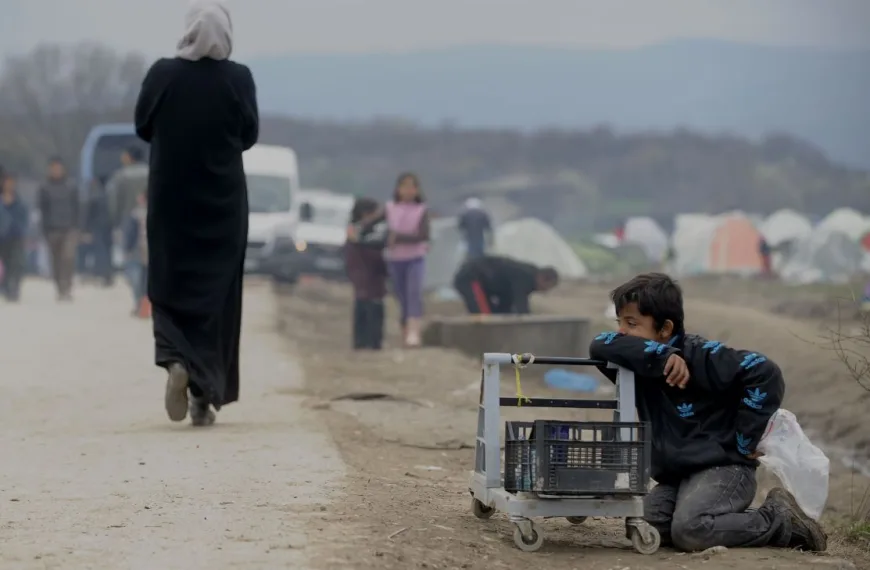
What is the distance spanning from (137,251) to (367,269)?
4.79 metres

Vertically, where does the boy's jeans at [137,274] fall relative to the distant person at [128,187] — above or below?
below

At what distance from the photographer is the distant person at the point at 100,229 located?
25.9 m

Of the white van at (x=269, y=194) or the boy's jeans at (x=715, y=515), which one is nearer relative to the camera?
the boy's jeans at (x=715, y=515)

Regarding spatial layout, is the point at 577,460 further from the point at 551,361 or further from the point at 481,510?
the point at 481,510

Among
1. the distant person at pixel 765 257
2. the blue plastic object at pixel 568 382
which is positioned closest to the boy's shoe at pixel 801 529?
the blue plastic object at pixel 568 382

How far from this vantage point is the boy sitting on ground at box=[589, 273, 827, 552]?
575 cm

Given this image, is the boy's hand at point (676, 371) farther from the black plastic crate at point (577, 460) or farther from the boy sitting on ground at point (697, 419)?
the black plastic crate at point (577, 460)

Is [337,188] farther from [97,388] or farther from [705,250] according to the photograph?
[97,388]

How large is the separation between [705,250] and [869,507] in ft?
103

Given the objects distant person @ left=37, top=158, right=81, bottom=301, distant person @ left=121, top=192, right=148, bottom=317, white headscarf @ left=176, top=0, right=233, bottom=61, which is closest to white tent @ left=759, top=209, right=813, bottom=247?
distant person @ left=37, top=158, right=81, bottom=301

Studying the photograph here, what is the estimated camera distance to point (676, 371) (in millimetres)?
5691

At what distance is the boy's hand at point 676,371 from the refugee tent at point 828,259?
28.4 meters

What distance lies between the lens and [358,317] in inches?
653

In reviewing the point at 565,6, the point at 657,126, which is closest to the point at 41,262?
→ the point at 657,126
